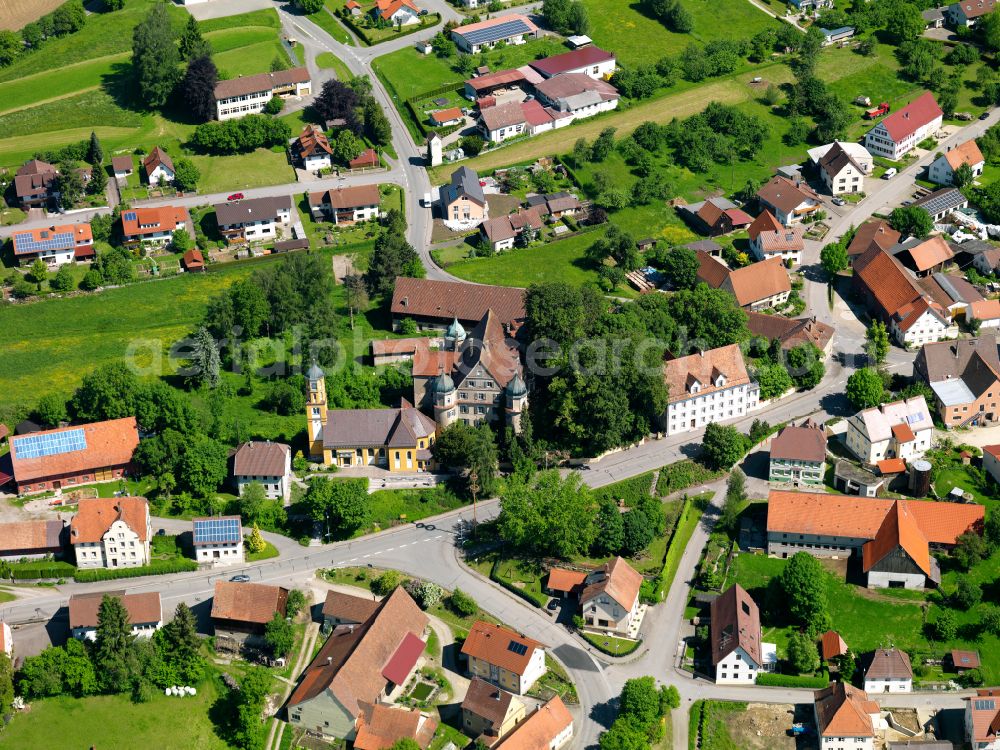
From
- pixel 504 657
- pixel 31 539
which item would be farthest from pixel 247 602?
pixel 504 657

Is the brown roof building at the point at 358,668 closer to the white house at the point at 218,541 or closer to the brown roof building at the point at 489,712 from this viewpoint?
the brown roof building at the point at 489,712

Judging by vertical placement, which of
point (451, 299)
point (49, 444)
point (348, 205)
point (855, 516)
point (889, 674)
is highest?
point (49, 444)

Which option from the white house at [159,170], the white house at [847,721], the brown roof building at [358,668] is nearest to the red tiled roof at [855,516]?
the white house at [847,721]

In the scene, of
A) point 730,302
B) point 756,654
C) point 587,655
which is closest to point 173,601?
point 587,655

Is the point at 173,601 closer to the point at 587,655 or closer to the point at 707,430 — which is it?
the point at 587,655

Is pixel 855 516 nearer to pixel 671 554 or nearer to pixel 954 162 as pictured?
pixel 671 554

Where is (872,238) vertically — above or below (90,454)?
below
